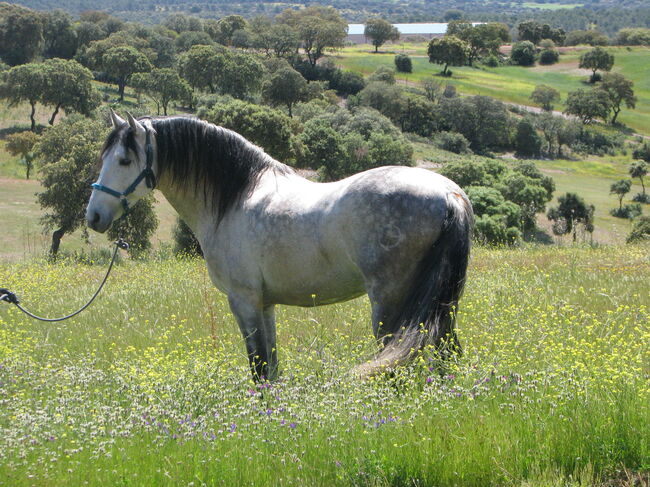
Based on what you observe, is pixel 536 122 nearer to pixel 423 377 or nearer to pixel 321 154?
pixel 321 154

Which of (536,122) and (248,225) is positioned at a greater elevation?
(248,225)

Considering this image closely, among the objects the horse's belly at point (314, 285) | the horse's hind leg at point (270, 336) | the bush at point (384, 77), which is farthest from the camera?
the bush at point (384, 77)

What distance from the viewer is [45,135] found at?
1929 inches

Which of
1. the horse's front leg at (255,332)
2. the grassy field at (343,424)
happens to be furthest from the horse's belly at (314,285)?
the grassy field at (343,424)

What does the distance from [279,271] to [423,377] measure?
6.10ft

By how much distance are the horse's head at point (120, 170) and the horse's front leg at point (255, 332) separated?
A: 148 cm

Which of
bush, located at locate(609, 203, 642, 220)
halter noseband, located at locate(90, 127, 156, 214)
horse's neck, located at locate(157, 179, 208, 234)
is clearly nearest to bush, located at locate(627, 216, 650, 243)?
horse's neck, located at locate(157, 179, 208, 234)

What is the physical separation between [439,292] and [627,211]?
92.3 m

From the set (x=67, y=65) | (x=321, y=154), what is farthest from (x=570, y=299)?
(x=67, y=65)

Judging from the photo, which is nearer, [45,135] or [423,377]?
[423,377]

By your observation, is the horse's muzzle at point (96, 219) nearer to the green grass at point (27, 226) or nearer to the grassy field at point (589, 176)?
the green grass at point (27, 226)

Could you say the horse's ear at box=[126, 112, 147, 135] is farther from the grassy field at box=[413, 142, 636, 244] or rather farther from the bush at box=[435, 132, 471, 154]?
the bush at box=[435, 132, 471, 154]

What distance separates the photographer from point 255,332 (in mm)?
7230

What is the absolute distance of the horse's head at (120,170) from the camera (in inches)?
281
